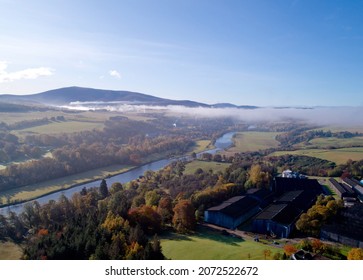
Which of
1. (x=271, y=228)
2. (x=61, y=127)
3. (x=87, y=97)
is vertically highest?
(x=87, y=97)

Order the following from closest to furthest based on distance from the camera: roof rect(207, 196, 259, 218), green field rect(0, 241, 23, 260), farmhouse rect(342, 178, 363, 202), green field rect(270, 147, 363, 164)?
green field rect(0, 241, 23, 260) < roof rect(207, 196, 259, 218) < farmhouse rect(342, 178, 363, 202) < green field rect(270, 147, 363, 164)

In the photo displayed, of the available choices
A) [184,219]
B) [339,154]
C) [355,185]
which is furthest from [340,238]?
[339,154]

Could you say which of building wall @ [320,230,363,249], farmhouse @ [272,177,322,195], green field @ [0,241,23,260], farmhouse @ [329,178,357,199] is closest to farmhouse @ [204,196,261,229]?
building wall @ [320,230,363,249]

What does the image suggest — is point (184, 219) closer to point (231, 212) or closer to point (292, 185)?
point (231, 212)

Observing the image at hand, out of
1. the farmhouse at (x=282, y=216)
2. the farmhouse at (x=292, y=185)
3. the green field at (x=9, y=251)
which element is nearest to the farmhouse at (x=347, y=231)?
the farmhouse at (x=282, y=216)

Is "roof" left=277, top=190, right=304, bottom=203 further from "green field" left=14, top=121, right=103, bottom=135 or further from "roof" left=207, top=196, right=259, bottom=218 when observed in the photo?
"green field" left=14, top=121, right=103, bottom=135

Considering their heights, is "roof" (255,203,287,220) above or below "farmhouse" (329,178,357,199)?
below
